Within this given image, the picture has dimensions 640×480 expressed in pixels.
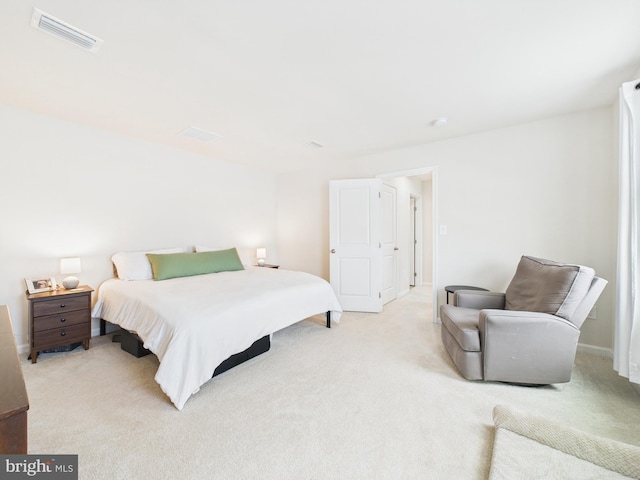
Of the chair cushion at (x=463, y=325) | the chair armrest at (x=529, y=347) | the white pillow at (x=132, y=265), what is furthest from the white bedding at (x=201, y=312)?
the chair armrest at (x=529, y=347)

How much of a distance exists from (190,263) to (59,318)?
4.31 feet

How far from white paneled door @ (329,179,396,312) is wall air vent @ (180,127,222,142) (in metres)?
1.87

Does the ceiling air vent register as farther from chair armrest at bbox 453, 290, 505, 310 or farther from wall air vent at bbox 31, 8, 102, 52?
chair armrest at bbox 453, 290, 505, 310

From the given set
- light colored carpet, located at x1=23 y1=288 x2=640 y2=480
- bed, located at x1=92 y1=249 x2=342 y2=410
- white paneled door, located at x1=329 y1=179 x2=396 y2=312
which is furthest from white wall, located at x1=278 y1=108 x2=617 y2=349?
bed, located at x1=92 y1=249 x2=342 y2=410

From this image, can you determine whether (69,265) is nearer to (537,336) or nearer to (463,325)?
(463,325)

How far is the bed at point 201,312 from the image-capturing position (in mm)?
1924

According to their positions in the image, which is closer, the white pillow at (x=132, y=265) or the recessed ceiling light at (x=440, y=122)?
the recessed ceiling light at (x=440, y=122)

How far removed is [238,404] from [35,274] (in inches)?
108

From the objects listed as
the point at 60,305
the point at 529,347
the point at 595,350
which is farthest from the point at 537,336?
the point at 60,305

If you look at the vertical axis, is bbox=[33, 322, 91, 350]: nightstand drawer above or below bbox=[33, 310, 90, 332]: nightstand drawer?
below

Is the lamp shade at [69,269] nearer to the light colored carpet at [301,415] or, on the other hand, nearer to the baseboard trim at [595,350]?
the light colored carpet at [301,415]

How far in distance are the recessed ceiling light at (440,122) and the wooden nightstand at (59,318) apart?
4.17 meters

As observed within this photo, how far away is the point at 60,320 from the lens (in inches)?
106

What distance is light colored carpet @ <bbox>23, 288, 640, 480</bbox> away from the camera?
1.44m
